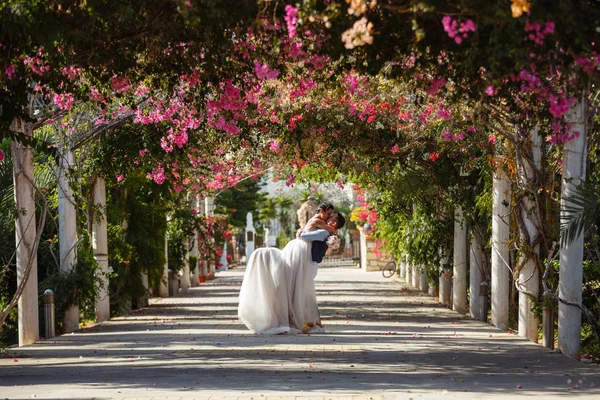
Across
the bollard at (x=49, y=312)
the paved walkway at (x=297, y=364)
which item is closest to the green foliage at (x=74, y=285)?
the paved walkway at (x=297, y=364)

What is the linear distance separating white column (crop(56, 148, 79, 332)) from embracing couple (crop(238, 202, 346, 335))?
9.72ft

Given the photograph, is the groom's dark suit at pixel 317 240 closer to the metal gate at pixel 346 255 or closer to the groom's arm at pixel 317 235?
the groom's arm at pixel 317 235

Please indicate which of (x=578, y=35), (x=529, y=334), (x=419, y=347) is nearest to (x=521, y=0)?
(x=578, y=35)

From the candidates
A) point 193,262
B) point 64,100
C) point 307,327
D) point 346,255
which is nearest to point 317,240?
point 307,327

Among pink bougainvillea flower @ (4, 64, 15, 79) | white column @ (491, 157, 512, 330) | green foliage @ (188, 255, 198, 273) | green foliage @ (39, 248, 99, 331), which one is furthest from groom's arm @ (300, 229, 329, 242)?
green foliage @ (188, 255, 198, 273)

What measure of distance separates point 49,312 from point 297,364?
583 cm

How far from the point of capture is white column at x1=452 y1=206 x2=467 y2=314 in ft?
71.1

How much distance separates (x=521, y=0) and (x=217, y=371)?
618cm

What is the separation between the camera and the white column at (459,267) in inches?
853

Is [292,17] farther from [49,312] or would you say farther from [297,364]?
[49,312]

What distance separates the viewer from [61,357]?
1369 cm

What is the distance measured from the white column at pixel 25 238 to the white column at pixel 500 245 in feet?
22.1

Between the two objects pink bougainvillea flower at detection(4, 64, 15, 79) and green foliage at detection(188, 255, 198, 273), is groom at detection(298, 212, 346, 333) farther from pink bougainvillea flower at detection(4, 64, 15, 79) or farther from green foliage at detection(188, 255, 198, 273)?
green foliage at detection(188, 255, 198, 273)

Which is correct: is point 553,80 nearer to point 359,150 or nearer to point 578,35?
point 578,35
